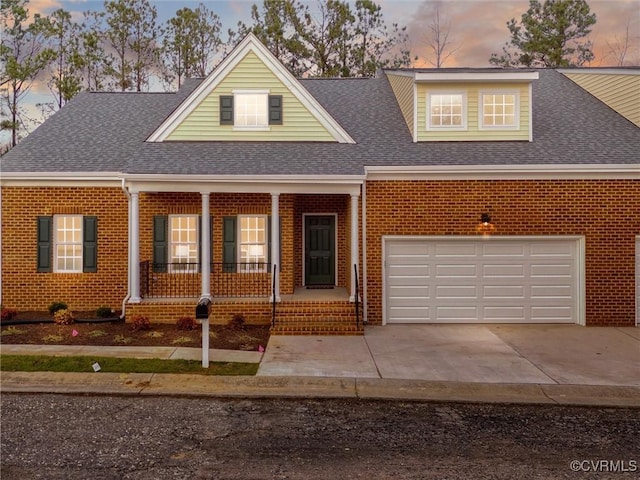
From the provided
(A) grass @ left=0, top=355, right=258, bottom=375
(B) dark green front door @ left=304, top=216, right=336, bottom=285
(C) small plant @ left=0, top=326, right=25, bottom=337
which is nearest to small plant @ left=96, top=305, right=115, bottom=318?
(C) small plant @ left=0, top=326, right=25, bottom=337

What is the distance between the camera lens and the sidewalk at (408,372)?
291 inches

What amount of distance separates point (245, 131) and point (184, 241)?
3473 millimetres

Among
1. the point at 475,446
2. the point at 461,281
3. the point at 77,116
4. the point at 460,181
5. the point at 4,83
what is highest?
the point at 4,83

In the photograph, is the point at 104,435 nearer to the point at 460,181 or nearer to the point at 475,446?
the point at 475,446

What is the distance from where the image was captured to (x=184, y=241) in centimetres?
1321

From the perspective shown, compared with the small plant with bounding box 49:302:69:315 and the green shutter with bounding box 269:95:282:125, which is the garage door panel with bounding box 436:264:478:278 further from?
the small plant with bounding box 49:302:69:315

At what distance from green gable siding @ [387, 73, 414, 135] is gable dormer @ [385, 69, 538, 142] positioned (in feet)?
2.36

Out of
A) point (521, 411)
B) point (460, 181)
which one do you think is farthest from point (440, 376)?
point (460, 181)

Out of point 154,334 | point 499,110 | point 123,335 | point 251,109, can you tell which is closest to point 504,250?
point 499,110

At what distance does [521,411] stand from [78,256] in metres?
11.7

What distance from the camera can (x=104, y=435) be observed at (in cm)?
589

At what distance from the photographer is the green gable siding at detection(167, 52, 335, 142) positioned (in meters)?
13.1

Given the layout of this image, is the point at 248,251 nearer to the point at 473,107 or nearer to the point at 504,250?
the point at 504,250

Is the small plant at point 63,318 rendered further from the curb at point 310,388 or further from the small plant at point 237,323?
the small plant at point 237,323
